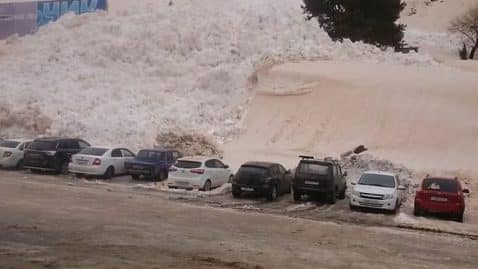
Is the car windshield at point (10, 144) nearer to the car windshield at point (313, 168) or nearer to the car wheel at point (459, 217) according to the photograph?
the car windshield at point (313, 168)

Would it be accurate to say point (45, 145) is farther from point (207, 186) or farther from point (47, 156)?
point (207, 186)

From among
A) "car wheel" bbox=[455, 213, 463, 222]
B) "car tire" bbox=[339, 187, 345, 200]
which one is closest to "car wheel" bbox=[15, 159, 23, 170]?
"car tire" bbox=[339, 187, 345, 200]

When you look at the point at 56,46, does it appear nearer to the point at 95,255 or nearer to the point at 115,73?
the point at 115,73

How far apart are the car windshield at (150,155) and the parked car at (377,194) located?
856 centimetres

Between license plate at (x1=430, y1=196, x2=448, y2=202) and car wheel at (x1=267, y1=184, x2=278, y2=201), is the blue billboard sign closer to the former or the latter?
car wheel at (x1=267, y1=184, x2=278, y2=201)

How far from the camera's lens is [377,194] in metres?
20.9

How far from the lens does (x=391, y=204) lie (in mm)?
20781

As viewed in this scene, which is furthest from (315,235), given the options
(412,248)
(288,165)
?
(288,165)

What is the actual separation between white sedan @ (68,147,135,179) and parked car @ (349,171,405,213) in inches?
407

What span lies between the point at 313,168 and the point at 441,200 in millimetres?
4374

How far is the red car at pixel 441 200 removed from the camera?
20.4 meters

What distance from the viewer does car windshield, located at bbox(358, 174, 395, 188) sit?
71.7ft

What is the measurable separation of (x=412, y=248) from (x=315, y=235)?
2.23 metres

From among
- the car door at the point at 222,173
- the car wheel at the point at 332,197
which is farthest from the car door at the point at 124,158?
the car wheel at the point at 332,197
